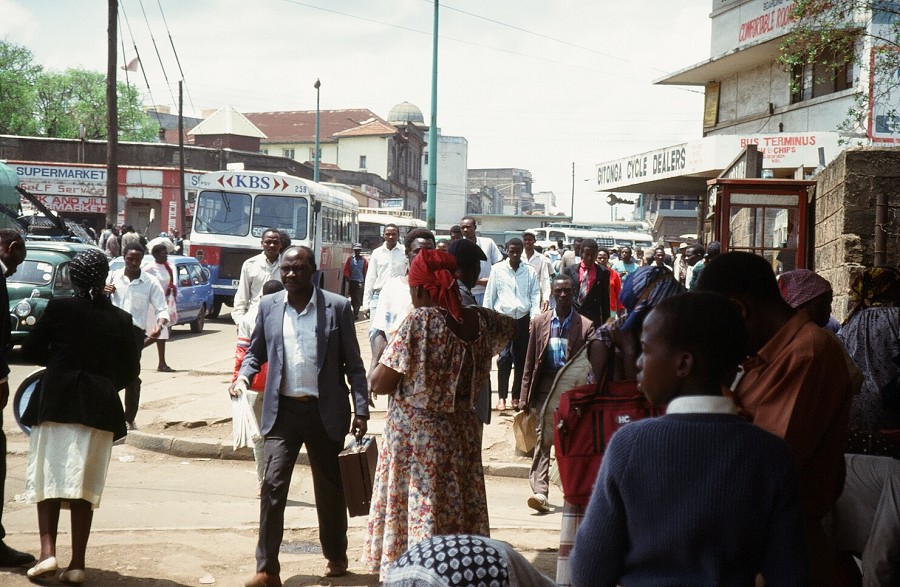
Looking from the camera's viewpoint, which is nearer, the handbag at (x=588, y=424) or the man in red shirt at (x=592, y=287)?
the handbag at (x=588, y=424)

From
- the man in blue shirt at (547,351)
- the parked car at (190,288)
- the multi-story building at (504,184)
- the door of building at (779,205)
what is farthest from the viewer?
the multi-story building at (504,184)

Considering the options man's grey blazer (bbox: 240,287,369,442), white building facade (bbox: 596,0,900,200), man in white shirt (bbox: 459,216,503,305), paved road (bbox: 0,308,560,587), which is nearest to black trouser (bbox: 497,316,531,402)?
man in white shirt (bbox: 459,216,503,305)

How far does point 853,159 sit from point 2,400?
691 cm

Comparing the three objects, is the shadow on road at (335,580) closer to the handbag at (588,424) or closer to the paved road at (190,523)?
the paved road at (190,523)

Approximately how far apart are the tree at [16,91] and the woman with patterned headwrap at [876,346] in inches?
2786

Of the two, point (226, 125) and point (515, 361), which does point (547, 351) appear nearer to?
point (515, 361)

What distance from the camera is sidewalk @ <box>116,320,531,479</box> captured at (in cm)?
954

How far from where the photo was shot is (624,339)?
3.83 meters

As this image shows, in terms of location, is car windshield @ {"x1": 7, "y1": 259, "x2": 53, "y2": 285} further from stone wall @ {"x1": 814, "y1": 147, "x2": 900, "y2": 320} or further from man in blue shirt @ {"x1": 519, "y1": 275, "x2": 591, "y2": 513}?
stone wall @ {"x1": 814, "y1": 147, "x2": 900, "y2": 320}

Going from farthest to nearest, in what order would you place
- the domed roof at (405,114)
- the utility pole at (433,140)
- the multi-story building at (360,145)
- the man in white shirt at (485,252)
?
the domed roof at (405,114) → the multi-story building at (360,145) → the utility pole at (433,140) → the man in white shirt at (485,252)

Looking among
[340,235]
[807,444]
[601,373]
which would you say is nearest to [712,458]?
[807,444]

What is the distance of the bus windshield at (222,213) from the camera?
2225 cm

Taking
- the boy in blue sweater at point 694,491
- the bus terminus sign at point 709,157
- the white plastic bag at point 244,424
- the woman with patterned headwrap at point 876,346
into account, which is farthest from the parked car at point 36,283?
the bus terminus sign at point 709,157

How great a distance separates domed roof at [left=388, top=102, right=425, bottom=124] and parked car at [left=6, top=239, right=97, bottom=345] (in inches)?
3226
